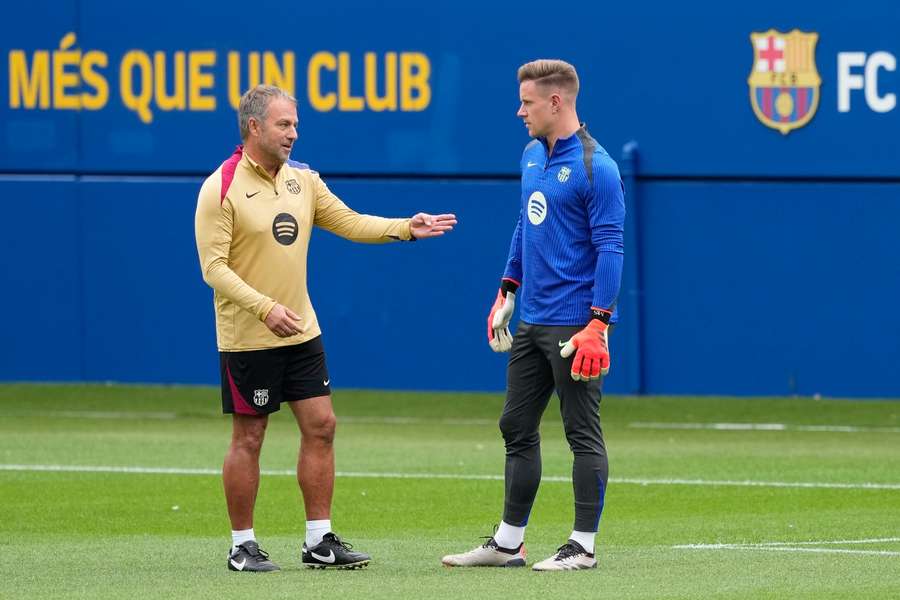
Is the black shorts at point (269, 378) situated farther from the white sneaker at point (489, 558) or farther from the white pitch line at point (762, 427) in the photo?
the white pitch line at point (762, 427)

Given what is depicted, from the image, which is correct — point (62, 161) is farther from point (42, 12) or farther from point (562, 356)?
point (562, 356)

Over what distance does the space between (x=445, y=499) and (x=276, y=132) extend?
351cm

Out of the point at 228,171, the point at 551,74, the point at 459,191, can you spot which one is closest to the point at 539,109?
the point at 551,74

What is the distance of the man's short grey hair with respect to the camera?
8625mm

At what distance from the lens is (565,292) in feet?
27.9

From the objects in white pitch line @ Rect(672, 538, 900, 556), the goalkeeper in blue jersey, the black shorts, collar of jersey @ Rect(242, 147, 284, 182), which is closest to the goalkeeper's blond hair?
the goalkeeper in blue jersey

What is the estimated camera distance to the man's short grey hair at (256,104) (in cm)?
862

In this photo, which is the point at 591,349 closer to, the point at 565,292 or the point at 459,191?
the point at 565,292

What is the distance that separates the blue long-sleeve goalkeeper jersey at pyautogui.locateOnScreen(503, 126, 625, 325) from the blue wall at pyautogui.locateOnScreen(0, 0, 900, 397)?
9545 mm

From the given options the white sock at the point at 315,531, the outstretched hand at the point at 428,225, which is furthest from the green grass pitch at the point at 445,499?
the outstretched hand at the point at 428,225

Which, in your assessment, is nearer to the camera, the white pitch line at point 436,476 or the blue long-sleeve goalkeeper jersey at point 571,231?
the blue long-sleeve goalkeeper jersey at point 571,231

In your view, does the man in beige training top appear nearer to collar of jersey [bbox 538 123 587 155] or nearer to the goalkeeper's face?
the goalkeeper's face

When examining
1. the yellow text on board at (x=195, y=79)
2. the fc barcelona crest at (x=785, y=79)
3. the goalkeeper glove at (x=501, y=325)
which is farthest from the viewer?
the yellow text on board at (x=195, y=79)

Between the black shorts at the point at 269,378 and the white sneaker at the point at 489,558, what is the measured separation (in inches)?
35.4
